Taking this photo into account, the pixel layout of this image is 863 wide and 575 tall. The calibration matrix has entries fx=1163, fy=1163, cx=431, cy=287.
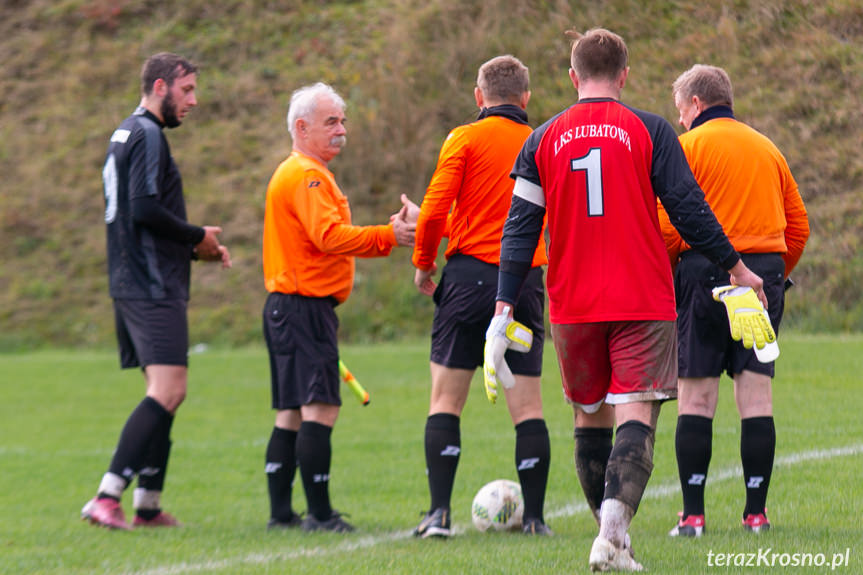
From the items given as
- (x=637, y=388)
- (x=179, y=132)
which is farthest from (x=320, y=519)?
(x=179, y=132)

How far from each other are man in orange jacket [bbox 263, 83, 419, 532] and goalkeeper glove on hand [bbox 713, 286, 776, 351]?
2.18 m

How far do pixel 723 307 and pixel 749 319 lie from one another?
0.87 m

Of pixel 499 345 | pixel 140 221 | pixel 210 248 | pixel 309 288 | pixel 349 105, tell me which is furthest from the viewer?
pixel 349 105

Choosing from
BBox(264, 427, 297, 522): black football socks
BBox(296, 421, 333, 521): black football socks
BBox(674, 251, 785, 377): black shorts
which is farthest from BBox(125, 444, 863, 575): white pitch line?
BBox(674, 251, 785, 377): black shorts

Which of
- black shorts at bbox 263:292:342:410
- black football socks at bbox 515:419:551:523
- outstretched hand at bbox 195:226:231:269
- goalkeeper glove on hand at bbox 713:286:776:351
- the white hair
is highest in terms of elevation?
the white hair

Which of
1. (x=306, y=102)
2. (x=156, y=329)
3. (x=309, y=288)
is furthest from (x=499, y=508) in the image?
(x=306, y=102)

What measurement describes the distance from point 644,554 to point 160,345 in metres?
3.12

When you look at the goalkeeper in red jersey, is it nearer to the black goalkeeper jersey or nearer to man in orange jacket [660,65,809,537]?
man in orange jacket [660,65,809,537]

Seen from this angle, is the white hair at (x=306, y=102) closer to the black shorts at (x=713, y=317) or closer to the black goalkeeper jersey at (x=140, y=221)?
the black goalkeeper jersey at (x=140, y=221)

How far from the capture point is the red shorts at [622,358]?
4.68 m

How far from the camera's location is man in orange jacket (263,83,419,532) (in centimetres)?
644

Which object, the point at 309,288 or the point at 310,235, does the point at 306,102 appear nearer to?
the point at 310,235

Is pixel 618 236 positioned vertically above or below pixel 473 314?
above

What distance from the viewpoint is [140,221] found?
6.67 m
